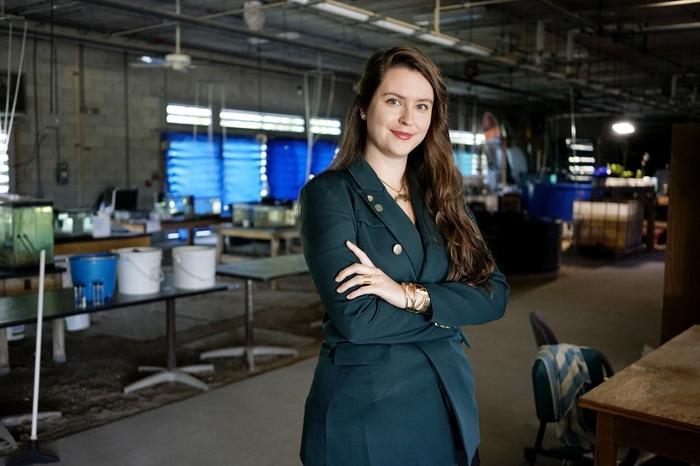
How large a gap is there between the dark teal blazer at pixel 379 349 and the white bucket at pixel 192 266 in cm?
314

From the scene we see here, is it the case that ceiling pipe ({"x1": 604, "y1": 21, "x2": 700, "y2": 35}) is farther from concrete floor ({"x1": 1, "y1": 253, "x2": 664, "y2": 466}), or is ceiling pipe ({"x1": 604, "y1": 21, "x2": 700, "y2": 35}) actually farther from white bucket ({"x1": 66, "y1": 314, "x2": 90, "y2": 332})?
white bucket ({"x1": 66, "y1": 314, "x2": 90, "y2": 332})

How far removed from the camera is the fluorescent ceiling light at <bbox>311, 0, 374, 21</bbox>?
5.95 meters

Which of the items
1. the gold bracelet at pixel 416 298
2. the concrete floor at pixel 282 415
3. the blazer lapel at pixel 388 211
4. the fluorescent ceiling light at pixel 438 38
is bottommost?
the concrete floor at pixel 282 415

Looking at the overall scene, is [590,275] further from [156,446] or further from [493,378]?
[156,446]

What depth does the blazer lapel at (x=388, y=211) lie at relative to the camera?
5.25ft

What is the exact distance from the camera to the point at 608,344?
19.4 ft

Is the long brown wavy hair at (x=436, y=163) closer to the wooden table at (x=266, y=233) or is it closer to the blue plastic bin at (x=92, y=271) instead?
the blue plastic bin at (x=92, y=271)

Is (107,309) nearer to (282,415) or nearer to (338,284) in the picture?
(282,415)

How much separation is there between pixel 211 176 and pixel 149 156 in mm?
1452

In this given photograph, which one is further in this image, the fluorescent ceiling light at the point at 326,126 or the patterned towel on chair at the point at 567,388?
the fluorescent ceiling light at the point at 326,126

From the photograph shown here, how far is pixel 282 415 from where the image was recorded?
4242mm

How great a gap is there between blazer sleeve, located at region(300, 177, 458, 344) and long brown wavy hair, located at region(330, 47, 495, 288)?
0.14m

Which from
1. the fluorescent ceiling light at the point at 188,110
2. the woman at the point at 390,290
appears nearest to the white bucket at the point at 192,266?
the woman at the point at 390,290

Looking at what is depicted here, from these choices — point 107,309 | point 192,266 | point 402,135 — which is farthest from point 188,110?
point 402,135
